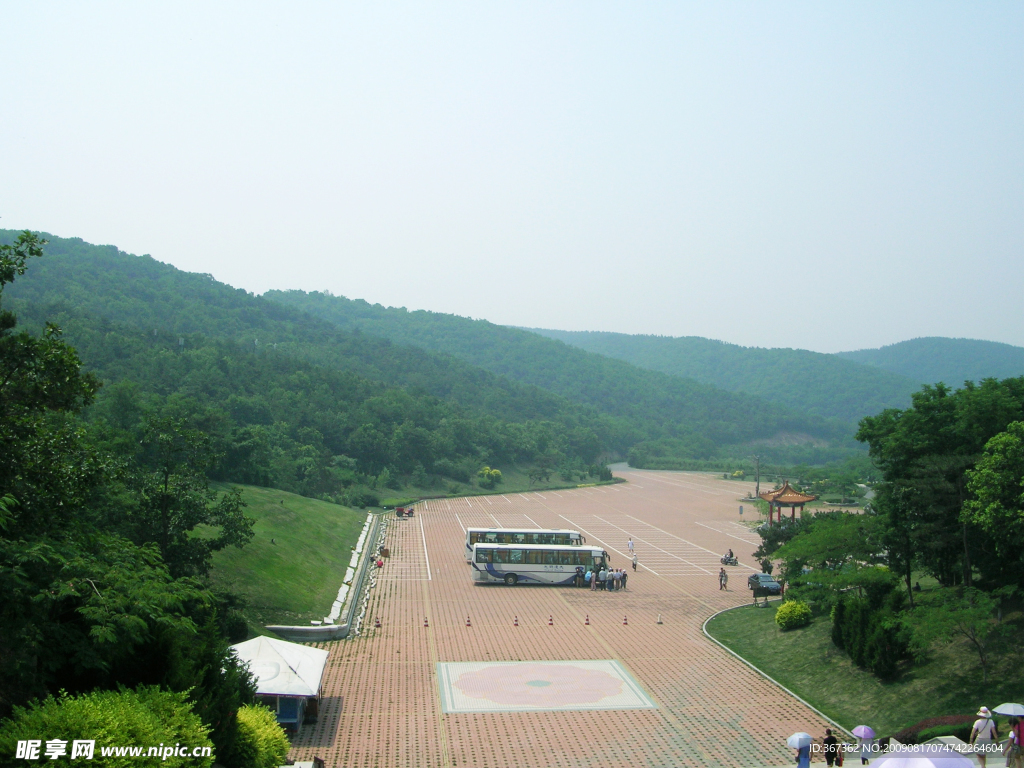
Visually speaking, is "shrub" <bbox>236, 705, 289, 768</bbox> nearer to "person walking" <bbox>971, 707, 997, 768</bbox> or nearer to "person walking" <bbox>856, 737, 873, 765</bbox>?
"person walking" <bbox>856, 737, 873, 765</bbox>

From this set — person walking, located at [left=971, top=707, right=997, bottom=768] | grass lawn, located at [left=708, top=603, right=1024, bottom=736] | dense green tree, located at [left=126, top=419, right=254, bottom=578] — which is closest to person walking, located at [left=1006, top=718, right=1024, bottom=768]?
person walking, located at [left=971, top=707, right=997, bottom=768]

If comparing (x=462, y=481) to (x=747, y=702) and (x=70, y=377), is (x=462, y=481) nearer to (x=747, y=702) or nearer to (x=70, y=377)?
(x=747, y=702)

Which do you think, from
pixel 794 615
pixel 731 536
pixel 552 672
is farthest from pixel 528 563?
pixel 731 536

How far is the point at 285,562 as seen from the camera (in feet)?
105

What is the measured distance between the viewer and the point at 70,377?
1402 centimetres

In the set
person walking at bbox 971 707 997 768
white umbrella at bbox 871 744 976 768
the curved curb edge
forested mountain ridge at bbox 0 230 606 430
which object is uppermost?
forested mountain ridge at bbox 0 230 606 430

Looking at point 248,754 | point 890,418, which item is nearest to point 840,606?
point 890,418

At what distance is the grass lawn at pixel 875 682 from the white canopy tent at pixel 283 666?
40.6 feet

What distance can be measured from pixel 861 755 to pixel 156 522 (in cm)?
1825

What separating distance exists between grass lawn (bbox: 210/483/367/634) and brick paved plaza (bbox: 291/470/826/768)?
7.69 ft

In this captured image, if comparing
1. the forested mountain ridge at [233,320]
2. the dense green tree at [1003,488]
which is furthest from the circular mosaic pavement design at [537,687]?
the forested mountain ridge at [233,320]

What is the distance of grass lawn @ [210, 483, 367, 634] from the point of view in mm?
26484

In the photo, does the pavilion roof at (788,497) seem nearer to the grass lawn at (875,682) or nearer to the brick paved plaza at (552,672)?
the brick paved plaza at (552,672)

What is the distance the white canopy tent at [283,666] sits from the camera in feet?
55.6
